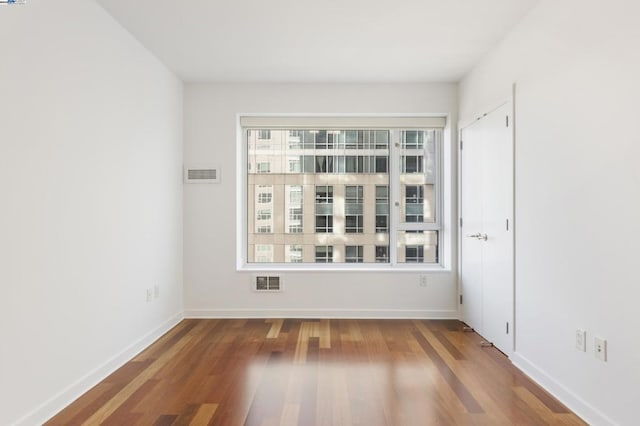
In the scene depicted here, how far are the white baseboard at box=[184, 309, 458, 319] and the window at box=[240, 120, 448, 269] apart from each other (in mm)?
559

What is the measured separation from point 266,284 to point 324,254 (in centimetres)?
79

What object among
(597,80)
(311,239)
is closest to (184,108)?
(311,239)

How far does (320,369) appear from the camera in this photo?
309 centimetres

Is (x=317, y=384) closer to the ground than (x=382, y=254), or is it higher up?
closer to the ground

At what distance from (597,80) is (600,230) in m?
0.85

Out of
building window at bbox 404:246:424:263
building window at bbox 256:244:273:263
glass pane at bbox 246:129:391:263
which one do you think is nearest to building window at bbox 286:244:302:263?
glass pane at bbox 246:129:391:263

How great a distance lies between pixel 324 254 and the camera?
16.3 feet

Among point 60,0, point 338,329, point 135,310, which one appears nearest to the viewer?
point 60,0

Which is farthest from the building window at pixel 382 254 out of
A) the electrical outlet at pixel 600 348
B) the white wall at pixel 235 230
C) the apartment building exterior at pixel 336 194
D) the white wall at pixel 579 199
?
the electrical outlet at pixel 600 348

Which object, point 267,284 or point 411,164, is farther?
point 411,164

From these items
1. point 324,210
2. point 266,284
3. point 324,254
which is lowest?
point 266,284

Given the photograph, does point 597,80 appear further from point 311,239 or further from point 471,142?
point 311,239

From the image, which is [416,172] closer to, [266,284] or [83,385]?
[266,284]

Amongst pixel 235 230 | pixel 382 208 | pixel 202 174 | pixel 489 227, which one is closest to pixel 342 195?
pixel 382 208
